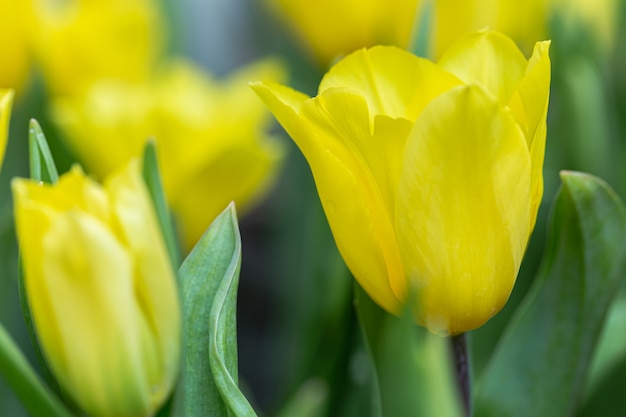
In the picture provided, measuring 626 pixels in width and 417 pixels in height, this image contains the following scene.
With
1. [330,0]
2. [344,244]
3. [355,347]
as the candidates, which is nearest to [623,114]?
[330,0]

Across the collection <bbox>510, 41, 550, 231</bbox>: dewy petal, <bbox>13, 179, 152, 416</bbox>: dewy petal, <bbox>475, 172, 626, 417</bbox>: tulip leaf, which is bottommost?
<bbox>475, 172, 626, 417</bbox>: tulip leaf

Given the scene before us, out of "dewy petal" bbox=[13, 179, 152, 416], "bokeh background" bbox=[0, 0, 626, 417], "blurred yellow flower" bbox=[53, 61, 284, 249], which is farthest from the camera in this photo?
"blurred yellow flower" bbox=[53, 61, 284, 249]

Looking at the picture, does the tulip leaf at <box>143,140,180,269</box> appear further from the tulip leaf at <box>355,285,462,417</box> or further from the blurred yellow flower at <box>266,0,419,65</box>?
the blurred yellow flower at <box>266,0,419,65</box>

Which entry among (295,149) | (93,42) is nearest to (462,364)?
(93,42)

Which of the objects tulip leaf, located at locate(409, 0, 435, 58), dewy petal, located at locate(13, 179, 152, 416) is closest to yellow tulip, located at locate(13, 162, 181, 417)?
dewy petal, located at locate(13, 179, 152, 416)

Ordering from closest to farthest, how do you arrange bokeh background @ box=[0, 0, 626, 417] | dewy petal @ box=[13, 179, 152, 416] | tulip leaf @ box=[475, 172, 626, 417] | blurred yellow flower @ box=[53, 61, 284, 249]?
dewy petal @ box=[13, 179, 152, 416]
tulip leaf @ box=[475, 172, 626, 417]
bokeh background @ box=[0, 0, 626, 417]
blurred yellow flower @ box=[53, 61, 284, 249]

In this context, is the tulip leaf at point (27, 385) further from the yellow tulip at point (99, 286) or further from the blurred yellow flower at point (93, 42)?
the blurred yellow flower at point (93, 42)

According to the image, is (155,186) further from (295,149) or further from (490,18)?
(295,149)
